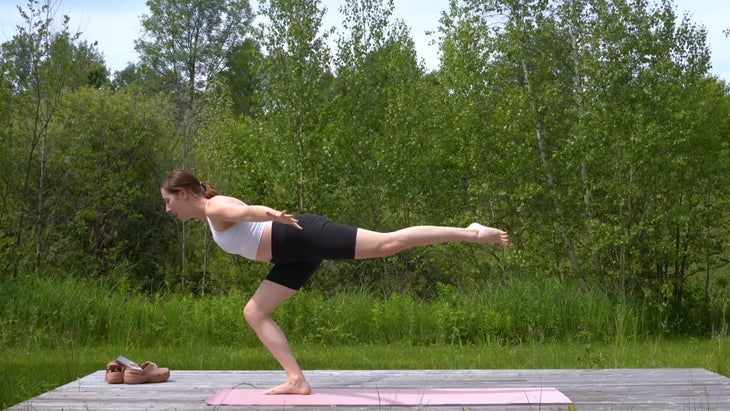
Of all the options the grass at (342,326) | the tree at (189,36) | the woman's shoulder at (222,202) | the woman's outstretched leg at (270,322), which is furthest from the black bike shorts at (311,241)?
the tree at (189,36)

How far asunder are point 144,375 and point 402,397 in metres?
1.58

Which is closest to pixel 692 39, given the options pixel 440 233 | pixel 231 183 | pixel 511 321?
pixel 511 321

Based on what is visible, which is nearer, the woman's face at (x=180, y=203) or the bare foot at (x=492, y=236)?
the bare foot at (x=492, y=236)

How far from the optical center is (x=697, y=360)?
830 centimetres

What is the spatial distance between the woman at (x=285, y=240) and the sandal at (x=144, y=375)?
76 centimetres

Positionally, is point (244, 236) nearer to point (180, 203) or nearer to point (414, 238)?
point (180, 203)

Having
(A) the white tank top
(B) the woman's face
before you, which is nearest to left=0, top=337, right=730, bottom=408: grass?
(B) the woman's face

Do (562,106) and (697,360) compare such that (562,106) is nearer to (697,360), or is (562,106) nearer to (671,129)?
(671,129)

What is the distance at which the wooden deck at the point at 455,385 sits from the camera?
162 inches

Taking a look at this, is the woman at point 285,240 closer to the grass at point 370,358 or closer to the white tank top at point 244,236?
the white tank top at point 244,236

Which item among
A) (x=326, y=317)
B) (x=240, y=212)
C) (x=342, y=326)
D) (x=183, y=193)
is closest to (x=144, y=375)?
(x=183, y=193)

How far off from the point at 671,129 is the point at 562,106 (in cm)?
187

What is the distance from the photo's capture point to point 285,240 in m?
4.49

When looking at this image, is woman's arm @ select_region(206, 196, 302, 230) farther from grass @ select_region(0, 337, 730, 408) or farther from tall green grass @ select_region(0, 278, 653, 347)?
tall green grass @ select_region(0, 278, 653, 347)
